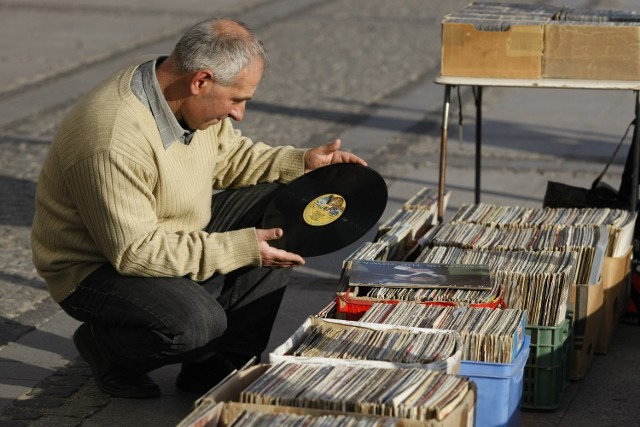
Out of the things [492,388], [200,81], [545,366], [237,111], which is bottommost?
[545,366]

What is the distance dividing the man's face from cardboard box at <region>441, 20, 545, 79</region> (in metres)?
1.53

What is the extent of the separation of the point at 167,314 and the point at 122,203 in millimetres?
393

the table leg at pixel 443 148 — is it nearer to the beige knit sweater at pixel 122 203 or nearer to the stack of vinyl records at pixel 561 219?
the stack of vinyl records at pixel 561 219

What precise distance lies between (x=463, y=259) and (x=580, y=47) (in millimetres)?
1353

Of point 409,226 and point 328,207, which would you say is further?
point 409,226

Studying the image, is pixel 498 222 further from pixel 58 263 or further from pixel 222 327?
pixel 58 263

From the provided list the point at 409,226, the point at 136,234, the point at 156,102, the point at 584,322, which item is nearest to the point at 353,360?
the point at 136,234

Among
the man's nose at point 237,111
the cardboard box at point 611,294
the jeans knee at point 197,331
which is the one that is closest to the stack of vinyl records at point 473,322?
the jeans knee at point 197,331

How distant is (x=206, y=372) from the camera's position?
4285 mm

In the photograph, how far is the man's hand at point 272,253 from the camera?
389cm

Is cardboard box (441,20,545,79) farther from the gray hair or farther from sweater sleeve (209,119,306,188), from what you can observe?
the gray hair

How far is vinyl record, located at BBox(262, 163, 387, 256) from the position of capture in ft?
13.9

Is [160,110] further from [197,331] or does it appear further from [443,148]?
[443,148]

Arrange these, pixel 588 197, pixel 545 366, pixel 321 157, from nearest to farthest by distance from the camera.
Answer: pixel 545 366 < pixel 321 157 < pixel 588 197
